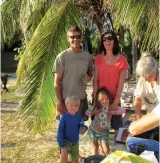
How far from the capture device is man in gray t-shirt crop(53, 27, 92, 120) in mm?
3615

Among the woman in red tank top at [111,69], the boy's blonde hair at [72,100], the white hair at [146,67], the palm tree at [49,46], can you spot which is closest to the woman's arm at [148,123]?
the white hair at [146,67]

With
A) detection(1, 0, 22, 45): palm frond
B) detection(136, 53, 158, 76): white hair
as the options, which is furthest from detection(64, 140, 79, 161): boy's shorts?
detection(1, 0, 22, 45): palm frond

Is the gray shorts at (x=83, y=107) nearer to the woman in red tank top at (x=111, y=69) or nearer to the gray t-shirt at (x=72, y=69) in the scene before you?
the gray t-shirt at (x=72, y=69)

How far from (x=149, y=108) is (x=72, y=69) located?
0.94 metres

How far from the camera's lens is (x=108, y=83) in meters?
3.62

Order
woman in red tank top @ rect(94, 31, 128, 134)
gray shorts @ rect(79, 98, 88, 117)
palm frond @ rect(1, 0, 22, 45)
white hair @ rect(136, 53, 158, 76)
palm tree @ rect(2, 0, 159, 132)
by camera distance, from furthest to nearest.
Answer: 1. palm frond @ rect(1, 0, 22, 45)
2. palm tree @ rect(2, 0, 159, 132)
3. gray shorts @ rect(79, 98, 88, 117)
4. woman in red tank top @ rect(94, 31, 128, 134)
5. white hair @ rect(136, 53, 158, 76)

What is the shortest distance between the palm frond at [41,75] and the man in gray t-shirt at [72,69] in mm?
475

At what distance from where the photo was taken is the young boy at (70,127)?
3455 mm

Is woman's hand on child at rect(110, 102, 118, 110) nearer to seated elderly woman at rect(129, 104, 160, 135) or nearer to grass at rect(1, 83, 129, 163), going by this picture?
grass at rect(1, 83, 129, 163)

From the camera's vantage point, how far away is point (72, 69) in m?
3.62

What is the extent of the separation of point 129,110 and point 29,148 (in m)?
2.16

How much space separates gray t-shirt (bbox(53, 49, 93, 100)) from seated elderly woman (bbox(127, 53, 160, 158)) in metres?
0.65

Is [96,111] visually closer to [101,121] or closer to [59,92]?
[101,121]

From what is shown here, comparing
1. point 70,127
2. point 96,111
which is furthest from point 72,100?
point 96,111
